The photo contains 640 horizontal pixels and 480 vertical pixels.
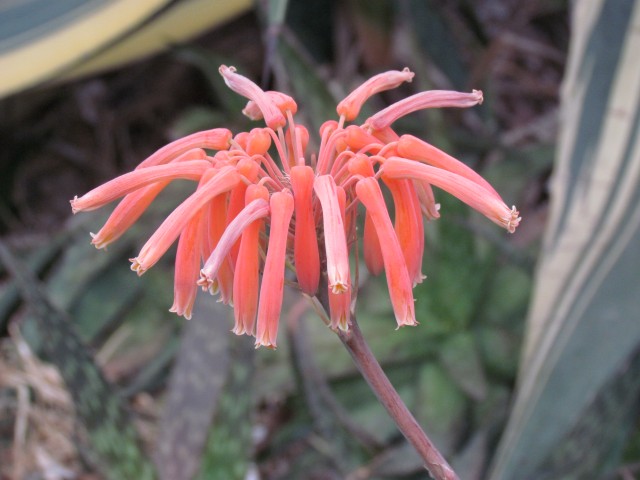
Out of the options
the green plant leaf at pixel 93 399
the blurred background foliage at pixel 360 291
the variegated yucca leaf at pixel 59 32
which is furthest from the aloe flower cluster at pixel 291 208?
the variegated yucca leaf at pixel 59 32

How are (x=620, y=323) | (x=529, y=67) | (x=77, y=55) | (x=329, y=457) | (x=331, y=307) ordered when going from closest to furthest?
(x=331, y=307) → (x=620, y=323) → (x=329, y=457) → (x=77, y=55) → (x=529, y=67)

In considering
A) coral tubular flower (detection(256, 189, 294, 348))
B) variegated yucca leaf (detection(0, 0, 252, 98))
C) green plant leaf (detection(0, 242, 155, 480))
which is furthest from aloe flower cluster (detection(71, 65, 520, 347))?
variegated yucca leaf (detection(0, 0, 252, 98))

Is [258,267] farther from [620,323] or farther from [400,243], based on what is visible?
[620,323]

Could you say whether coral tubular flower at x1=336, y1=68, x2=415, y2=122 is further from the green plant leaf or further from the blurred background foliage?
the green plant leaf

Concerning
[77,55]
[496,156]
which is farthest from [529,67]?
[77,55]

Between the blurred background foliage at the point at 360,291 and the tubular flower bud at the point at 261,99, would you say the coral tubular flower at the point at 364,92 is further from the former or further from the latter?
the blurred background foliage at the point at 360,291
